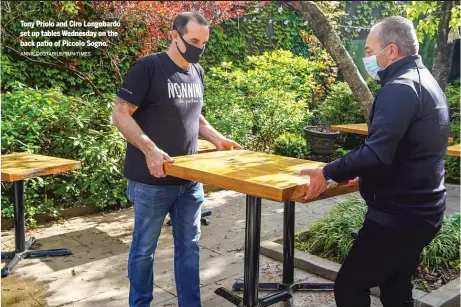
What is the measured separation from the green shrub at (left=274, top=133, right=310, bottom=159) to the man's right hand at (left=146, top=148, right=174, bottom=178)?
19.7 ft

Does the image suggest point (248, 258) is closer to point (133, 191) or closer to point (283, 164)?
point (283, 164)

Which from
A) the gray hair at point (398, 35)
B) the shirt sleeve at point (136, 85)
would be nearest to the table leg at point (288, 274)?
the shirt sleeve at point (136, 85)

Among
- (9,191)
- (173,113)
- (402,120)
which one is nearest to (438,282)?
(402,120)

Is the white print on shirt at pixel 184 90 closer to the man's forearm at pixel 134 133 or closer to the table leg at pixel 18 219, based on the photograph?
the man's forearm at pixel 134 133

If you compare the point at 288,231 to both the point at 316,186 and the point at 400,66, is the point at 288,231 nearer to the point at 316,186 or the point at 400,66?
the point at 316,186

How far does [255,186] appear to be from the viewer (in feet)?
7.97

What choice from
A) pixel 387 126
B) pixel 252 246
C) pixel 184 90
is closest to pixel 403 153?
pixel 387 126

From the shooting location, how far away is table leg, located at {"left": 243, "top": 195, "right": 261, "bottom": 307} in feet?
10.2

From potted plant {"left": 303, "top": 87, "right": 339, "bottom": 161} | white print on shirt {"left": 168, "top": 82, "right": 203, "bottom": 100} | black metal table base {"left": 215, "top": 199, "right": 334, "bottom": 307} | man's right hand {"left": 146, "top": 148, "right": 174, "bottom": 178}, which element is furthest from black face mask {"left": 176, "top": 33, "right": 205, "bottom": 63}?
potted plant {"left": 303, "top": 87, "right": 339, "bottom": 161}

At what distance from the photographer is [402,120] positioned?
2240mm

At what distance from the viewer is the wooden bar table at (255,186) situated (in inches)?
96.1

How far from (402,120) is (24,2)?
7178 mm

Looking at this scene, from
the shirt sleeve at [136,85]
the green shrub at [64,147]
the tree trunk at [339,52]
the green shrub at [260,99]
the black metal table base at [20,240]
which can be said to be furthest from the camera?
the green shrub at [260,99]

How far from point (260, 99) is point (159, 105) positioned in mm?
6017
